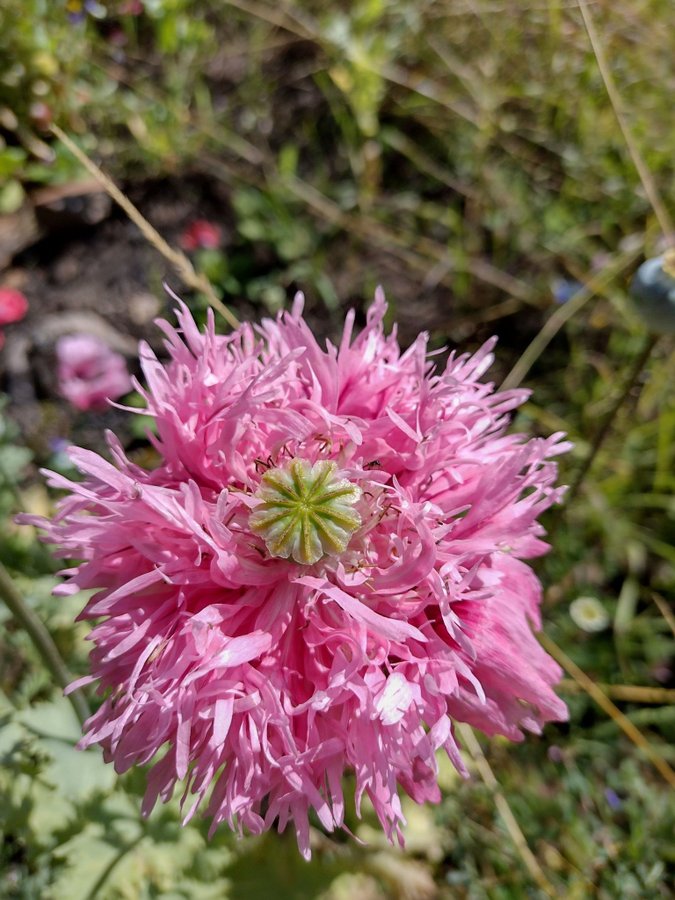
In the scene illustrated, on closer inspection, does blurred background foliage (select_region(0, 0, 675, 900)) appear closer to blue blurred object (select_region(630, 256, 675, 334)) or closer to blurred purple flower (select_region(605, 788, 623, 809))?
blurred purple flower (select_region(605, 788, 623, 809))

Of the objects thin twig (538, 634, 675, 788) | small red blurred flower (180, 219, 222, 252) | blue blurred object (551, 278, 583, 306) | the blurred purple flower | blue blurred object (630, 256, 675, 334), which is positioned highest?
blue blurred object (551, 278, 583, 306)

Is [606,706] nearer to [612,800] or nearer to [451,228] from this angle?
[612,800]

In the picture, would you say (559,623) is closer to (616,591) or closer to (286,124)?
(616,591)

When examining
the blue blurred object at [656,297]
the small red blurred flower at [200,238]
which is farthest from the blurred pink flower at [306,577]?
the small red blurred flower at [200,238]

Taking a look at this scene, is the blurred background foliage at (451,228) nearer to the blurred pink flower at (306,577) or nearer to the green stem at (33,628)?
the green stem at (33,628)

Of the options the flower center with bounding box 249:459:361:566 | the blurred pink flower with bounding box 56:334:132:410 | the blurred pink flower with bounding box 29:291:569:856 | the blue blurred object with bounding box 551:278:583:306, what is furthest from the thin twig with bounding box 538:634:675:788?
the blurred pink flower with bounding box 56:334:132:410

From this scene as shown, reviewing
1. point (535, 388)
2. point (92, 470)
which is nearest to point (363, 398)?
point (92, 470)
